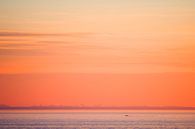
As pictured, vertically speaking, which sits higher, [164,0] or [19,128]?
[19,128]

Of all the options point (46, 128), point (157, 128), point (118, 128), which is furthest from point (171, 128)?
point (46, 128)

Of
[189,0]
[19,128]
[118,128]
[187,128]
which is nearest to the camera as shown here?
[189,0]

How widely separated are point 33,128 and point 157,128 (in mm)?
4173

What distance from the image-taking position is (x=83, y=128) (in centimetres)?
1734

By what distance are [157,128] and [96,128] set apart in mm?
2162

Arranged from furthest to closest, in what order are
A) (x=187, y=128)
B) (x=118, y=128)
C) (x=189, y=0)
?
(x=118, y=128), (x=187, y=128), (x=189, y=0)

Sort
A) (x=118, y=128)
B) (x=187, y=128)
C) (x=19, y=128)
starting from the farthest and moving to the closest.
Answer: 1. (x=118, y=128)
2. (x=19, y=128)
3. (x=187, y=128)

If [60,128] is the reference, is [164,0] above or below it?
below

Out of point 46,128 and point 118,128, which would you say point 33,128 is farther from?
point 118,128

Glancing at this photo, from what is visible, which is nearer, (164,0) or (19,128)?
(164,0)

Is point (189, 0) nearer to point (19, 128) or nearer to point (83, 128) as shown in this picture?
point (83, 128)

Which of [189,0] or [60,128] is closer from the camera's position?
[189,0]

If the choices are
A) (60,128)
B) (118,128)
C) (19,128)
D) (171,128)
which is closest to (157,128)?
(171,128)

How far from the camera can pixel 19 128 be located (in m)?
18.3
